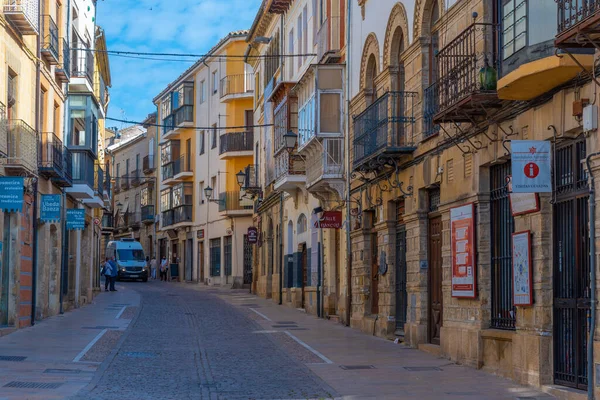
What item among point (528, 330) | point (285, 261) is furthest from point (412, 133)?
point (285, 261)

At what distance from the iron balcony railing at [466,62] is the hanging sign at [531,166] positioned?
151cm

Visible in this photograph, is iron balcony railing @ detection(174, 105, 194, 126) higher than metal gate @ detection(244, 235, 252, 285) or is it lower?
higher

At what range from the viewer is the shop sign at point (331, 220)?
25031 millimetres

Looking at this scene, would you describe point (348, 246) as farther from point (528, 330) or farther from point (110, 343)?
point (528, 330)

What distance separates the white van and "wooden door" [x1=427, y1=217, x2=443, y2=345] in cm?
4153

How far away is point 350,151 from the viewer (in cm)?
2459

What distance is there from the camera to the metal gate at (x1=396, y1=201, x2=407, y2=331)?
20.5 m

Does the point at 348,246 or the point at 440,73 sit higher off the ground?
the point at 440,73

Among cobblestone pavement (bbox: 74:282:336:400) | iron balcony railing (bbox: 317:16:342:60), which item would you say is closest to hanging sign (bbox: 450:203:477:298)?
cobblestone pavement (bbox: 74:282:336:400)

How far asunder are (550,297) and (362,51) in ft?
39.4

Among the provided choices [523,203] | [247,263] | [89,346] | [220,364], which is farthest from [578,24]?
[247,263]

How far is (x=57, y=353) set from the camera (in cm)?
1719

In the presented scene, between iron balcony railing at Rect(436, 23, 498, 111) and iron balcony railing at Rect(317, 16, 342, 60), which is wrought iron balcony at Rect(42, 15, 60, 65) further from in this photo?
iron balcony railing at Rect(436, 23, 498, 111)

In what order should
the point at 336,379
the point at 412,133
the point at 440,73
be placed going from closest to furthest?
the point at 336,379 → the point at 440,73 → the point at 412,133
